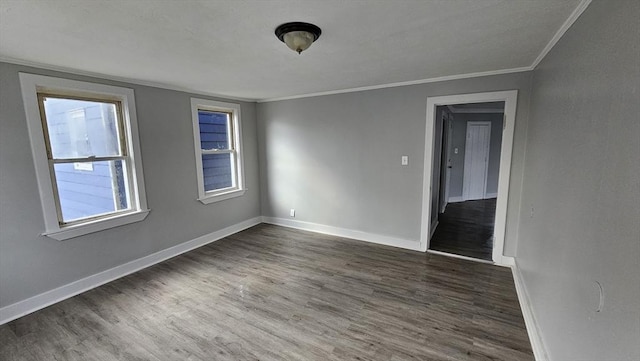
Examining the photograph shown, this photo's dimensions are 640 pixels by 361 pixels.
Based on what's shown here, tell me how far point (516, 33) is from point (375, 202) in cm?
260

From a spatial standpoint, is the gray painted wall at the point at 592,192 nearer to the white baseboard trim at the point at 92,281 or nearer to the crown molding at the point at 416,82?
the crown molding at the point at 416,82

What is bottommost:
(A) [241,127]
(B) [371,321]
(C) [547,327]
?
(B) [371,321]

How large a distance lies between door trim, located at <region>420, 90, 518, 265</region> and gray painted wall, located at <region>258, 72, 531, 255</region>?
0.06 m

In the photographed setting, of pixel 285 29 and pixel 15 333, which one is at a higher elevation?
pixel 285 29

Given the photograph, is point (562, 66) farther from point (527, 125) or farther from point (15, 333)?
point (15, 333)

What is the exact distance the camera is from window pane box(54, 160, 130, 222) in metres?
2.76

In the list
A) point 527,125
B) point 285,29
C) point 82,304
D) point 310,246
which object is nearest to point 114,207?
point 82,304

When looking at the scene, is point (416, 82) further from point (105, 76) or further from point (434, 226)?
point (105, 76)

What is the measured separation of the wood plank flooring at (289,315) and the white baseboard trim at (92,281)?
0.29 ft

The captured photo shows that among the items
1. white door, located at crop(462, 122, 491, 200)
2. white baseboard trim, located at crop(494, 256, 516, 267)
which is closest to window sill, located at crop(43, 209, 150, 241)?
white baseboard trim, located at crop(494, 256, 516, 267)

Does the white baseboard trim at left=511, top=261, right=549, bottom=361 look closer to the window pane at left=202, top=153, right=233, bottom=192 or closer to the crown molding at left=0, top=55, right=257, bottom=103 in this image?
the window pane at left=202, top=153, right=233, bottom=192

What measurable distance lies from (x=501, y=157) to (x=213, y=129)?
4150 mm

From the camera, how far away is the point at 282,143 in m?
4.79

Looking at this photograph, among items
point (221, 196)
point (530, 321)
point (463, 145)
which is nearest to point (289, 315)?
point (530, 321)
